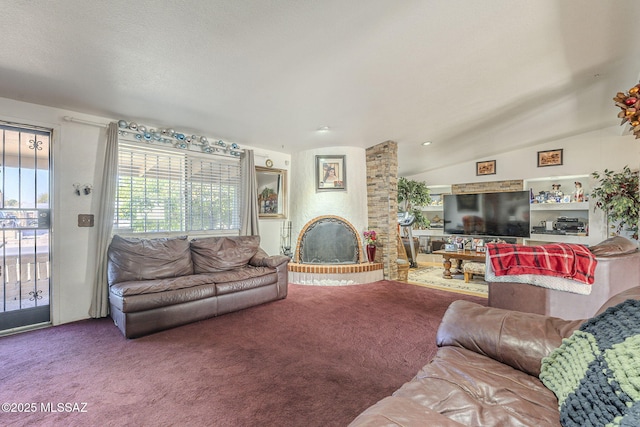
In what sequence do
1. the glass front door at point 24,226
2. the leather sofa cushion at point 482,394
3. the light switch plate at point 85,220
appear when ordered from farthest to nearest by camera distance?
the light switch plate at point 85,220 → the glass front door at point 24,226 → the leather sofa cushion at point 482,394

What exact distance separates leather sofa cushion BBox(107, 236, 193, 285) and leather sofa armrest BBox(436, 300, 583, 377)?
295 centimetres

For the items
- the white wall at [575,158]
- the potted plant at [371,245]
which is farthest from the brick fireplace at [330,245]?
the white wall at [575,158]

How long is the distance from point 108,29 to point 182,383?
7.75ft

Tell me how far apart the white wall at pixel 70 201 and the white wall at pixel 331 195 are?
291 cm

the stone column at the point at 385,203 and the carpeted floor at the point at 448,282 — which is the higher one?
the stone column at the point at 385,203

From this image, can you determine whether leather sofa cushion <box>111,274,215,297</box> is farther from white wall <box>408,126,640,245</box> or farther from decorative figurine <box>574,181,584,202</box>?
decorative figurine <box>574,181,584,202</box>

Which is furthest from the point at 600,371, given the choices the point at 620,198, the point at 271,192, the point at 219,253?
the point at 620,198

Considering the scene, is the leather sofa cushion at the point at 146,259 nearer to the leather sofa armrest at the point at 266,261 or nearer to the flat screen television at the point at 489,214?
the leather sofa armrest at the point at 266,261

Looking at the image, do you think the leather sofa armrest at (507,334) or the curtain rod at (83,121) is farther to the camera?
the curtain rod at (83,121)

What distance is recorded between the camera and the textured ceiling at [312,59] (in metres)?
1.83

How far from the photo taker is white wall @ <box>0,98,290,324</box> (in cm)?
300

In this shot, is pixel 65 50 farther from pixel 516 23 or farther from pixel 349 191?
pixel 349 191

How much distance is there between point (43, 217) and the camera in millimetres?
3008

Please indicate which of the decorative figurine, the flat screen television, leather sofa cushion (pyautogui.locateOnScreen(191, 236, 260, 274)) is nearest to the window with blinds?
leather sofa cushion (pyautogui.locateOnScreen(191, 236, 260, 274))
